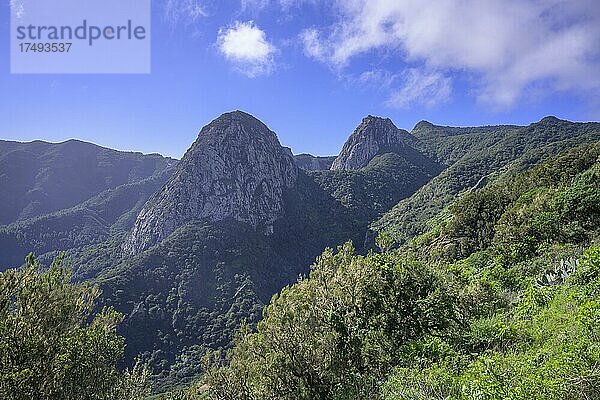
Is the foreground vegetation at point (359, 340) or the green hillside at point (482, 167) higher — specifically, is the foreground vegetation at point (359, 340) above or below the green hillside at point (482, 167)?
below

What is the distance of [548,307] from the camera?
10.9 meters

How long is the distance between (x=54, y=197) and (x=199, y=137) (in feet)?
306

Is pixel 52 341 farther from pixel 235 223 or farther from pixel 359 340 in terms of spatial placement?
pixel 235 223

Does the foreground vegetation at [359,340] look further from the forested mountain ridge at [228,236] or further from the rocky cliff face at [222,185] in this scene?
the rocky cliff face at [222,185]

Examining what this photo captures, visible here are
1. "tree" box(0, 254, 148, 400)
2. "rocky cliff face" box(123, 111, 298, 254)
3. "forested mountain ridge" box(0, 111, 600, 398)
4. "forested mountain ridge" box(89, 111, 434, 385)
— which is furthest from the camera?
"rocky cliff face" box(123, 111, 298, 254)

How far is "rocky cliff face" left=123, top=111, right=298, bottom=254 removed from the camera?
12412 cm

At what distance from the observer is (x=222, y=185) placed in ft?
430

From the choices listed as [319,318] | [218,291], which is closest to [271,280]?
[218,291]

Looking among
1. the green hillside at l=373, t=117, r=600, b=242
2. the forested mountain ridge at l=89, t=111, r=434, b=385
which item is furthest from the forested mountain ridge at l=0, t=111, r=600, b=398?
the green hillside at l=373, t=117, r=600, b=242

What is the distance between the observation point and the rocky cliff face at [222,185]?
124m

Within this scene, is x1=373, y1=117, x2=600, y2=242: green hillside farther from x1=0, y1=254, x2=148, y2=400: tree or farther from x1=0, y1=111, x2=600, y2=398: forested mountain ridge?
x1=0, y1=254, x2=148, y2=400: tree

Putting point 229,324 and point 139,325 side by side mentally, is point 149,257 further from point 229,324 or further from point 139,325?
point 229,324

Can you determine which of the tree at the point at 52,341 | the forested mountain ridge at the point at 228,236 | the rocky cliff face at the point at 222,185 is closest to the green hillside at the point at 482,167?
the forested mountain ridge at the point at 228,236

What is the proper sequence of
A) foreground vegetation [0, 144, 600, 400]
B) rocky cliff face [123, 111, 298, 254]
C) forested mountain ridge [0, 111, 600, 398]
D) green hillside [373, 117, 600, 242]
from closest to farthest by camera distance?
foreground vegetation [0, 144, 600, 400], forested mountain ridge [0, 111, 600, 398], green hillside [373, 117, 600, 242], rocky cliff face [123, 111, 298, 254]
